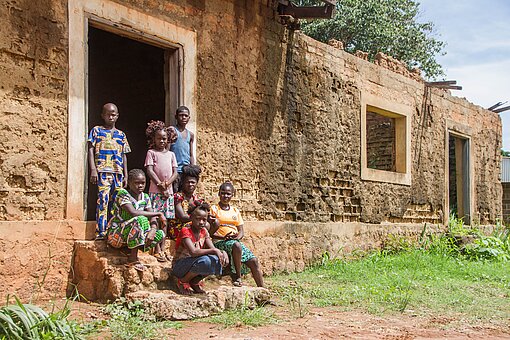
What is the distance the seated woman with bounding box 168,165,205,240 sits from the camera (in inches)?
227

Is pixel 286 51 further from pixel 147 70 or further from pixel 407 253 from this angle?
pixel 407 253

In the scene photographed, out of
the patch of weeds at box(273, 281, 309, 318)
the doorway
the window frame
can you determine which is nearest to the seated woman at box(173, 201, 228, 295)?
the patch of weeds at box(273, 281, 309, 318)

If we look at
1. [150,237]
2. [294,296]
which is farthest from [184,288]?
[294,296]

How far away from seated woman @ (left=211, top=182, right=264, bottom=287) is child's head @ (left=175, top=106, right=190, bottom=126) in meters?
0.75

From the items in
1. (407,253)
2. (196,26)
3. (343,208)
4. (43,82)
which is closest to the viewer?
(43,82)

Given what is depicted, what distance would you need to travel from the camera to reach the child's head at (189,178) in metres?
5.82

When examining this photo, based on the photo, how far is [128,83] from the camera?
8633mm

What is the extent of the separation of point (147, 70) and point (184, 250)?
4.03 meters

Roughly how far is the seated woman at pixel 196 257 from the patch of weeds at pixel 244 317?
0.38m

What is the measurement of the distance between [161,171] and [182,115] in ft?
2.12

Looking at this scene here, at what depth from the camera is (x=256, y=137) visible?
23.4 feet

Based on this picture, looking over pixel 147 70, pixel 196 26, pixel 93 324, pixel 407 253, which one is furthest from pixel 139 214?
pixel 407 253

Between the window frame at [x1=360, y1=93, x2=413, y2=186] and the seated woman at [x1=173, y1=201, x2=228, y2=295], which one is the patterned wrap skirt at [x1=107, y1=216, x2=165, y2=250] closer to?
the seated woman at [x1=173, y1=201, x2=228, y2=295]

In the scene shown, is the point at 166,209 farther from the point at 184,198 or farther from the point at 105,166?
the point at 105,166
